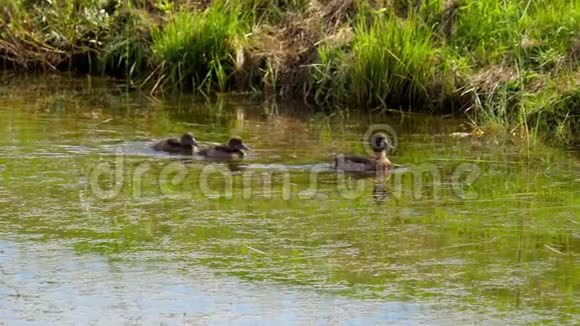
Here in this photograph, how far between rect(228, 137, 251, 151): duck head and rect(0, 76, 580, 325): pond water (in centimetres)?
25

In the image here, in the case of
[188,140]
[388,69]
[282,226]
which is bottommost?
[282,226]

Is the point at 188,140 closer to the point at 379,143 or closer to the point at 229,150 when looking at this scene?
the point at 229,150

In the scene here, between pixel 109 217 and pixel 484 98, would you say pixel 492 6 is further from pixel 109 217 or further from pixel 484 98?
pixel 109 217

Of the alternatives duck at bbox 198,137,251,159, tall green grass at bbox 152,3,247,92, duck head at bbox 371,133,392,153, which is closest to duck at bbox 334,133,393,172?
duck head at bbox 371,133,392,153

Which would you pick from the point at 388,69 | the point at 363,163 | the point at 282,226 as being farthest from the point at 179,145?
the point at 388,69

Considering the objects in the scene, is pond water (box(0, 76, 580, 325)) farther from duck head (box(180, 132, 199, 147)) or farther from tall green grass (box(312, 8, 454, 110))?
tall green grass (box(312, 8, 454, 110))

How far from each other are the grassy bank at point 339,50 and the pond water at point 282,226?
0.50 m

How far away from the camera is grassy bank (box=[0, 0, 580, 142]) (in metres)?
11.9

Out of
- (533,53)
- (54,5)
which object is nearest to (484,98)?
(533,53)

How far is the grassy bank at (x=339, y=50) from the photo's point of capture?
11859mm

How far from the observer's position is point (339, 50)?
1291 centimetres

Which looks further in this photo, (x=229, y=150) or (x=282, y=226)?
(x=229, y=150)

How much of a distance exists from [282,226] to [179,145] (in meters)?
2.60

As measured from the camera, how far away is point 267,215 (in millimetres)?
8328
